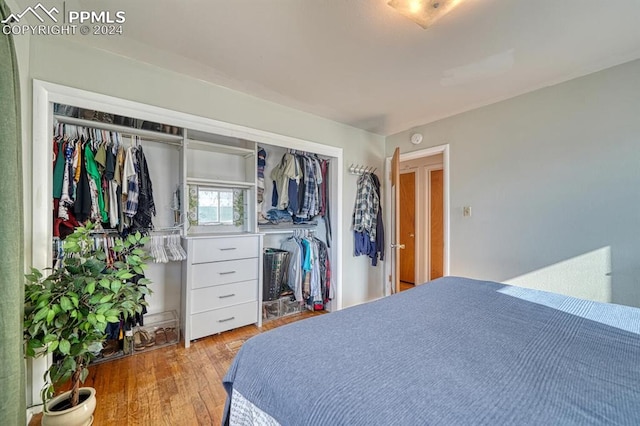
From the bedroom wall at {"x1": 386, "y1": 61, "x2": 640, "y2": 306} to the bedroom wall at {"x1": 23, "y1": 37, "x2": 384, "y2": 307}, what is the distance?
1108 millimetres

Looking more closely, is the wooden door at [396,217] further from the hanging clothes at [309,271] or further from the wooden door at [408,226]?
the wooden door at [408,226]

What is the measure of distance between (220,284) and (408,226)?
11.2 ft

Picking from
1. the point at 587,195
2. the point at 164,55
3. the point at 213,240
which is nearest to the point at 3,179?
the point at 164,55

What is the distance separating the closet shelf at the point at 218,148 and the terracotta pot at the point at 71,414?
215 centimetres

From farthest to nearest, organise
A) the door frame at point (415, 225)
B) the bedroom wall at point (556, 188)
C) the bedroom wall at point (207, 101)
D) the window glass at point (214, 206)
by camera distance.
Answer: the door frame at point (415, 225) → the window glass at point (214, 206) → the bedroom wall at point (556, 188) → the bedroom wall at point (207, 101)

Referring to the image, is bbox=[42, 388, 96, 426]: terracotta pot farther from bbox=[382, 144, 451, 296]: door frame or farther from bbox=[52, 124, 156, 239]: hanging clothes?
bbox=[382, 144, 451, 296]: door frame

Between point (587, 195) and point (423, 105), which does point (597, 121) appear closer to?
point (587, 195)

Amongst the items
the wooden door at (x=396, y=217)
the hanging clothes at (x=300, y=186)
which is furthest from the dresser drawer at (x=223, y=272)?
the wooden door at (x=396, y=217)

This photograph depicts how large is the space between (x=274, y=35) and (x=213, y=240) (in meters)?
1.82

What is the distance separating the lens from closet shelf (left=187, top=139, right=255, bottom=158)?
2768mm

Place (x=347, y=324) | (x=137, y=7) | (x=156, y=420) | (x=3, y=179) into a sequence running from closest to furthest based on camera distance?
(x=3, y=179) < (x=347, y=324) < (x=137, y=7) < (x=156, y=420)

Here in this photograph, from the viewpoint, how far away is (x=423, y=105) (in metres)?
2.64

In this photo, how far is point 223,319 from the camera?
261cm

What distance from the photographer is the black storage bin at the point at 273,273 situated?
3.06 meters
